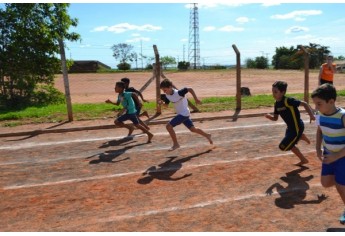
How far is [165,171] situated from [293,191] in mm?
2179

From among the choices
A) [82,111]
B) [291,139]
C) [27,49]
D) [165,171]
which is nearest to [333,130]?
[291,139]

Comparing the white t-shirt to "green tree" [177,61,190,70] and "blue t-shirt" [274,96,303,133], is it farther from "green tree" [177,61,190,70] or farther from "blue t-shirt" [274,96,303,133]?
"green tree" [177,61,190,70]

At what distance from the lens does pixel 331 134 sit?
4020mm

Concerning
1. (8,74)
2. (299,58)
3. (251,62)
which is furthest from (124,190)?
(251,62)

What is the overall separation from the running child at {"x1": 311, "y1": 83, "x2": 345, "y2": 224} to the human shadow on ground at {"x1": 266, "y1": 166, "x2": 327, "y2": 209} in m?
0.65

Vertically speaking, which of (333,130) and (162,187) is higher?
(333,130)

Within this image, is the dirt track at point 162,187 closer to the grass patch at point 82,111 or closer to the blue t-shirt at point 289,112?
the blue t-shirt at point 289,112

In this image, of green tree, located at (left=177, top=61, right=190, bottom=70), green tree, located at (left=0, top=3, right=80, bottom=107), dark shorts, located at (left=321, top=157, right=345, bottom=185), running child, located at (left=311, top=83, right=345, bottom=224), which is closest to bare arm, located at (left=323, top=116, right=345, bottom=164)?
running child, located at (left=311, top=83, right=345, bottom=224)

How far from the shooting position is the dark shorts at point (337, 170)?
3.94m

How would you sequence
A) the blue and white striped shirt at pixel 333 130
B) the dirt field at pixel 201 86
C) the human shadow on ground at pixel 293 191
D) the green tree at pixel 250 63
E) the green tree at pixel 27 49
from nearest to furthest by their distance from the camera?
the blue and white striped shirt at pixel 333 130 < the human shadow on ground at pixel 293 191 < the green tree at pixel 27 49 < the dirt field at pixel 201 86 < the green tree at pixel 250 63

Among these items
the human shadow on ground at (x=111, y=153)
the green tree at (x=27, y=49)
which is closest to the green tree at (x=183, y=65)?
the green tree at (x=27, y=49)

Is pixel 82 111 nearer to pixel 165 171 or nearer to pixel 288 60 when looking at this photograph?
pixel 165 171

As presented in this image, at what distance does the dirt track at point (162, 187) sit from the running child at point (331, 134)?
49 cm

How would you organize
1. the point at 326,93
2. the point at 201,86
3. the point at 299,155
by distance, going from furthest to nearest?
the point at 201,86, the point at 299,155, the point at 326,93
